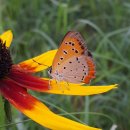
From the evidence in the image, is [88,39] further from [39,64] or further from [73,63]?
[73,63]

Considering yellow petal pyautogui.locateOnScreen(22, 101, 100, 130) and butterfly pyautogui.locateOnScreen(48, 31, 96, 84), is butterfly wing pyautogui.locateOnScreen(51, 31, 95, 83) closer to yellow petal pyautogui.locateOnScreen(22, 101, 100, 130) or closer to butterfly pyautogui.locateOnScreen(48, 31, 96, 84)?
butterfly pyautogui.locateOnScreen(48, 31, 96, 84)

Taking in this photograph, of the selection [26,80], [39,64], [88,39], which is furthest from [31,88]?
[88,39]

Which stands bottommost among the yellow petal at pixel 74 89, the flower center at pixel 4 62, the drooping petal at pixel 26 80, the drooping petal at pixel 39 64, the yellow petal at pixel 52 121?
the yellow petal at pixel 52 121

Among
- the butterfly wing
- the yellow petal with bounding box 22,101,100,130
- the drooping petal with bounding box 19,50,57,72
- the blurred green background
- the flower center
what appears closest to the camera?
→ the yellow petal with bounding box 22,101,100,130

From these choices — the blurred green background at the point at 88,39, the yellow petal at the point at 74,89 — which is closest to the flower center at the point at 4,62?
the yellow petal at the point at 74,89

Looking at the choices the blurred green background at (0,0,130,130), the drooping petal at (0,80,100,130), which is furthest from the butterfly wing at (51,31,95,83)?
the blurred green background at (0,0,130,130)

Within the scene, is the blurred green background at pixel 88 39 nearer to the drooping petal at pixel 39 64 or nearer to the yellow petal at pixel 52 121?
the drooping petal at pixel 39 64

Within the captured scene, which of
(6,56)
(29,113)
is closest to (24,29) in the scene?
(6,56)
